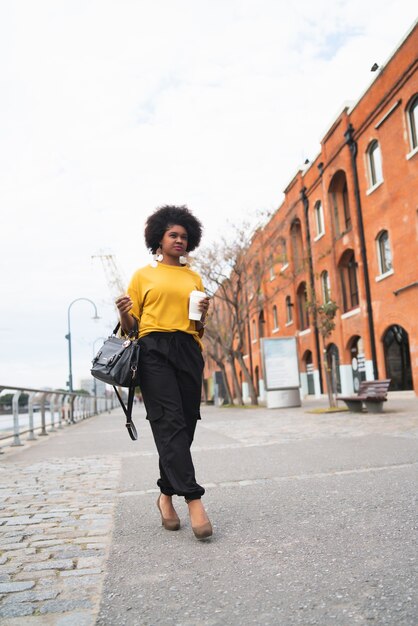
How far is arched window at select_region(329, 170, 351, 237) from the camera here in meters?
27.0

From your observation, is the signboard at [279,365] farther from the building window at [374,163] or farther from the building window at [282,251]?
the building window at [374,163]

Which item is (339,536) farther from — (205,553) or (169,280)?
(169,280)

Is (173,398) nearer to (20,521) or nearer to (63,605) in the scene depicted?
(63,605)

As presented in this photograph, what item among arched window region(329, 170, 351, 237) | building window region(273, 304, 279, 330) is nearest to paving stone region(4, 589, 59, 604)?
arched window region(329, 170, 351, 237)

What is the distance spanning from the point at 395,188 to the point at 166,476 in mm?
19262

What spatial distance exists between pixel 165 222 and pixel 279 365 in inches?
774

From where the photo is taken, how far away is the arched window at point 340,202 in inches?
1062

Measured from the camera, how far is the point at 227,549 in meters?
3.21

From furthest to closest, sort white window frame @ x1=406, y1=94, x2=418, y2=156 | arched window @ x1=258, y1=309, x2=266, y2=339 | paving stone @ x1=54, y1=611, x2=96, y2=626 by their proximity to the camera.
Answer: arched window @ x1=258, y1=309, x2=266, y2=339
white window frame @ x1=406, y1=94, x2=418, y2=156
paving stone @ x1=54, y1=611, x2=96, y2=626

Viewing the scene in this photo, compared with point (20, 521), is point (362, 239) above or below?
above

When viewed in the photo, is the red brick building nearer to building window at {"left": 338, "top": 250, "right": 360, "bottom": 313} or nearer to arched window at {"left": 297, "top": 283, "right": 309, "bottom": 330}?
building window at {"left": 338, "top": 250, "right": 360, "bottom": 313}

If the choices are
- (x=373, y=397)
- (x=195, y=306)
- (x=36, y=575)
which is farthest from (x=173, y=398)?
(x=373, y=397)

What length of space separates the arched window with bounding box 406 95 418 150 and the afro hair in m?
17.4

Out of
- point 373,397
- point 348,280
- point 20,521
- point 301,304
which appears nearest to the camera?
point 20,521
